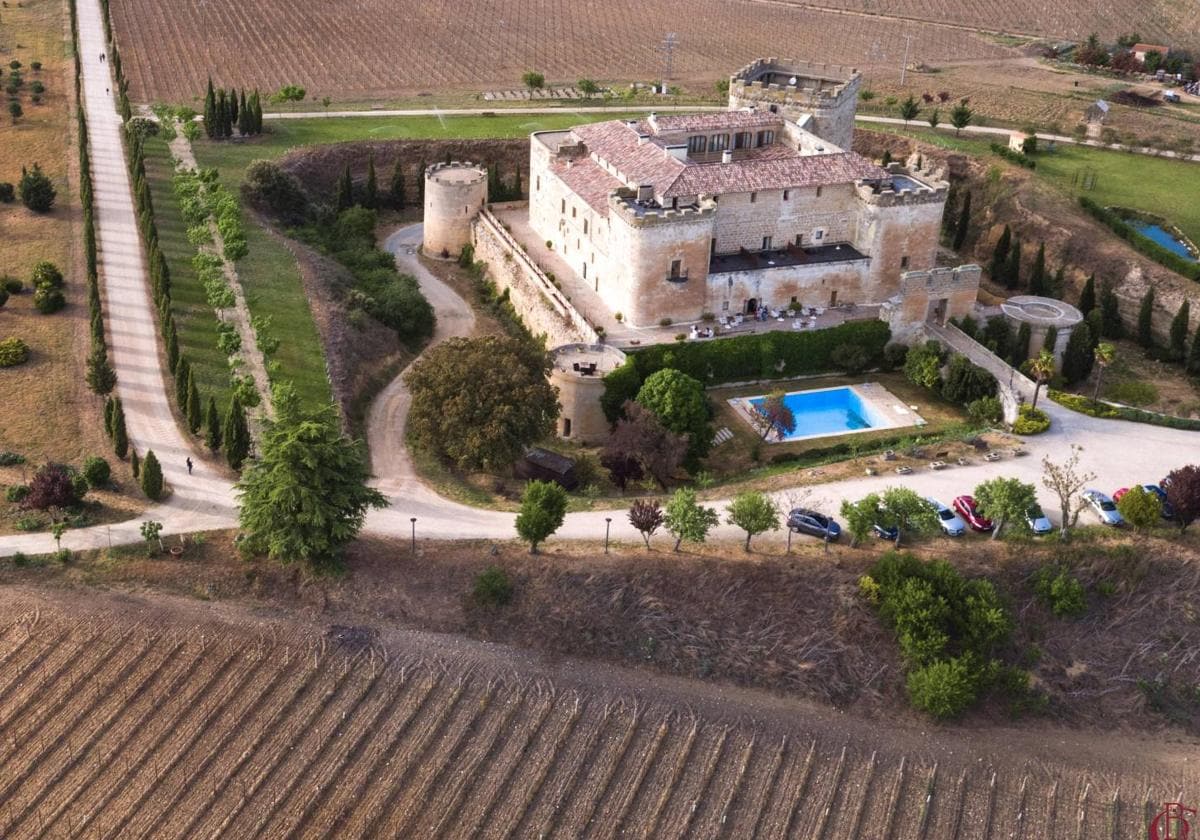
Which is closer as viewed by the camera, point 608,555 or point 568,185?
point 608,555

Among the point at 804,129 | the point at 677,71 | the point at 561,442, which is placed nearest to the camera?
the point at 561,442

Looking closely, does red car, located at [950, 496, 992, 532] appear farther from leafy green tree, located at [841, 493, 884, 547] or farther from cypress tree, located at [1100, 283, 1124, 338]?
cypress tree, located at [1100, 283, 1124, 338]

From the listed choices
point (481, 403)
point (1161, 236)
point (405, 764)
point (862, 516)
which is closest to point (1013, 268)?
point (1161, 236)

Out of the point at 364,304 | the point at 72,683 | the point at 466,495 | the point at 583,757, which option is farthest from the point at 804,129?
the point at 72,683

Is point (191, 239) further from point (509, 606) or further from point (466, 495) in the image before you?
point (509, 606)

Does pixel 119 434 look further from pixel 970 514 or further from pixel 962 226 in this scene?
pixel 962 226

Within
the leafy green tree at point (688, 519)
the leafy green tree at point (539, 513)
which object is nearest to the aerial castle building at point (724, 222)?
→ the leafy green tree at point (688, 519)
